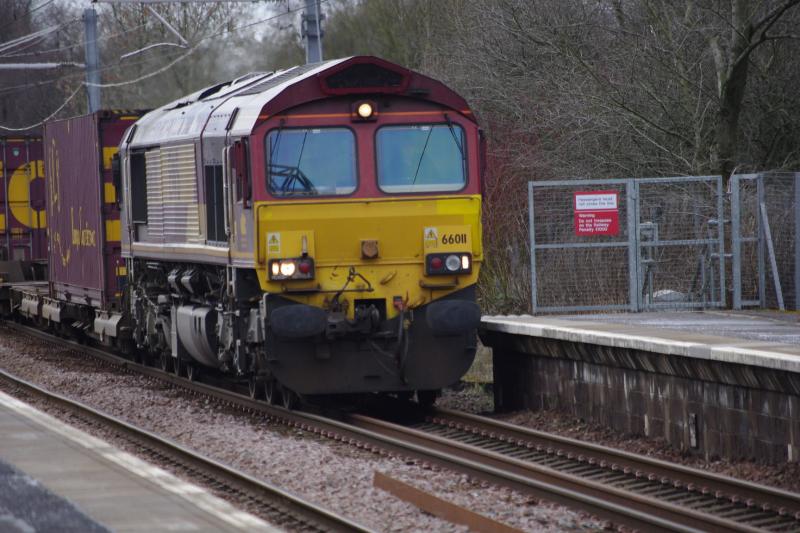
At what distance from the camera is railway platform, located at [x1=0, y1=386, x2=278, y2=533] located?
24.2 ft

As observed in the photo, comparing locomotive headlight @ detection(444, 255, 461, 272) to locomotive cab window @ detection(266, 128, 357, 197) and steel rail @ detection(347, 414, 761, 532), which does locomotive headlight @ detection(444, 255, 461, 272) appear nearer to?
locomotive cab window @ detection(266, 128, 357, 197)

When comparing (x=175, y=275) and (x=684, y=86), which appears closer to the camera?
(x=175, y=275)

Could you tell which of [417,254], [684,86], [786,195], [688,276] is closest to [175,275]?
[417,254]

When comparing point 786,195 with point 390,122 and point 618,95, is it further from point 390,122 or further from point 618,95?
point 390,122

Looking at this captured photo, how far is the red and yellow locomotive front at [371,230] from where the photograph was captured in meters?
12.8

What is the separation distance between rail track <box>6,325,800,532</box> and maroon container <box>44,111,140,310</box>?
5811mm

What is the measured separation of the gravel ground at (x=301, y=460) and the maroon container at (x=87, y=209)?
1.83m

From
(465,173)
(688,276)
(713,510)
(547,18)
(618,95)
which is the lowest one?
(713,510)

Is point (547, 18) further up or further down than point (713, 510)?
further up

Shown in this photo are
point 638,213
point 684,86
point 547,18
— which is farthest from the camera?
point 547,18

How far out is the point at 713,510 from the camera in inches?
351

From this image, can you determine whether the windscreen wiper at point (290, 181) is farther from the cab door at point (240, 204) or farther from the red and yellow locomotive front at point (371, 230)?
the cab door at point (240, 204)

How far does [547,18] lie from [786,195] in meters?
6.88

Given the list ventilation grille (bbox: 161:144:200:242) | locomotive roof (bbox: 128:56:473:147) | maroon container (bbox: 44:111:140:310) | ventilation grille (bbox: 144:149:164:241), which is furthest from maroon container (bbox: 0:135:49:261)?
locomotive roof (bbox: 128:56:473:147)
